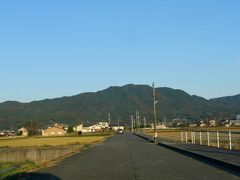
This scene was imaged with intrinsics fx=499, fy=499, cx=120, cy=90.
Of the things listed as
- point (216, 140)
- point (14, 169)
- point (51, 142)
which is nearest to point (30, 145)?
point (51, 142)

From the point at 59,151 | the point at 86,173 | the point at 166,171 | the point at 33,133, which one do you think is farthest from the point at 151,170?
the point at 33,133

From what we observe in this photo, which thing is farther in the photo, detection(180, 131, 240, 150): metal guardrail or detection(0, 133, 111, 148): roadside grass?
detection(0, 133, 111, 148): roadside grass

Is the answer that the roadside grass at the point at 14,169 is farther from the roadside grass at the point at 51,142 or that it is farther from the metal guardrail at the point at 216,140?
the roadside grass at the point at 51,142

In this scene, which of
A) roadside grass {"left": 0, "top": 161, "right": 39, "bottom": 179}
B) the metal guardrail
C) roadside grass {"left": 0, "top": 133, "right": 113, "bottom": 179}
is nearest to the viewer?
roadside grass {"left": 0, "top": 161, "right": 39, "bottom": 179}

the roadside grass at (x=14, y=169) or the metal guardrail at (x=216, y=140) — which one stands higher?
the metal guardrail at (x=216, y=140)

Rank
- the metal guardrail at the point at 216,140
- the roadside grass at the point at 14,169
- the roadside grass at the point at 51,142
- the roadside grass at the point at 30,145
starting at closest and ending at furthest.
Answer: the roadside grass at the point at 14,169 → the roadside grass at the point at 30,145 → the metal guardrail at the point at 216,140 → the roadside grass at the point at 51,142

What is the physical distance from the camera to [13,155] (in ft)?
162

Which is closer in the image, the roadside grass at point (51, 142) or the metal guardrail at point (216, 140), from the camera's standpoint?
the metal guardrail at point (216, 140)

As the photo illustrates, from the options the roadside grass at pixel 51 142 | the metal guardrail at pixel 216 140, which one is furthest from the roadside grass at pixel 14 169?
the roadside grass at pixel 51 142

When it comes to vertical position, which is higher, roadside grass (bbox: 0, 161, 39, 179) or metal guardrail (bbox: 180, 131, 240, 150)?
metal guardrail (bbox: 180, 131, 240, 150)

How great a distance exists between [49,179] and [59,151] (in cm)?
3285

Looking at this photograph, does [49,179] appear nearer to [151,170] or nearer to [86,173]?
[86,173]

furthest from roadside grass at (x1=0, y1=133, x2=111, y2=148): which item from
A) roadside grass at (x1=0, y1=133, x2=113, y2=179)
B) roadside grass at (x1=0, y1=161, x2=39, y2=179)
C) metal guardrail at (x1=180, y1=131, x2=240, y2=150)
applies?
roadside grass at (x1=0, y1=161, x2=39, y2=179)

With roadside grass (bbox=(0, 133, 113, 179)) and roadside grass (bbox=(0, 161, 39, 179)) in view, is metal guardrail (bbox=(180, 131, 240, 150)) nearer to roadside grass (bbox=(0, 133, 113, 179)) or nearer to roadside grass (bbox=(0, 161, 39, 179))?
roadside grass (bbox=(0, 133, 113, 179))
